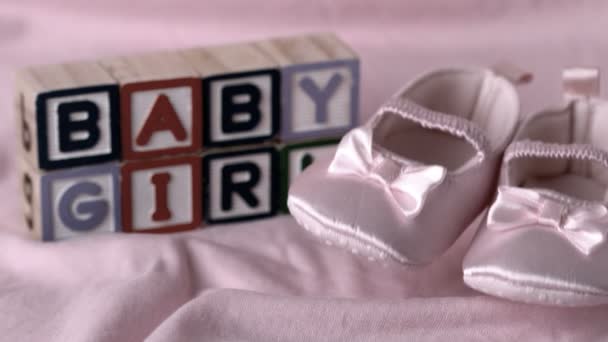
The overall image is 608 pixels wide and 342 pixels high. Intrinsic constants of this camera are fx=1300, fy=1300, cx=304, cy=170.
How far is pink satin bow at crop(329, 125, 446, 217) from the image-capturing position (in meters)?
1.47

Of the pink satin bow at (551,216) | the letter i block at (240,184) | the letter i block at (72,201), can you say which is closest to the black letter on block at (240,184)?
the letter i block at (240,184)

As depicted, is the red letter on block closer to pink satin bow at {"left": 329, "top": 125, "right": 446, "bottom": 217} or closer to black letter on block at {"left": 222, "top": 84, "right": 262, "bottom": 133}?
black letter on block at {"left": 222, "top": 84, "right": 262, "bottom": 133}

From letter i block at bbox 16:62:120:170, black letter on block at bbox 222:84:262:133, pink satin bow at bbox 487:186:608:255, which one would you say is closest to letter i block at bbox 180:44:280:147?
black letter on block at bbox 222:84:262:133

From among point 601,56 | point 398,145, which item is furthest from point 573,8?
point 398,145

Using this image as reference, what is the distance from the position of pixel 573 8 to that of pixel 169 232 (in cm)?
85

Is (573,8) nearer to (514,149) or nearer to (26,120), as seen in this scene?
(514,149)

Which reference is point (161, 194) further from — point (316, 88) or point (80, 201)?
point (316, 88)

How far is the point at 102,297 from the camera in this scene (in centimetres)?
148

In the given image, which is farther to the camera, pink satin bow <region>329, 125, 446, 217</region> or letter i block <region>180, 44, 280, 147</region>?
letter i block <region>180, 44, 280, 147</region>

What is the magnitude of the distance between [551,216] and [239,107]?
0.45 m

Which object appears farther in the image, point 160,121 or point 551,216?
point 160,121

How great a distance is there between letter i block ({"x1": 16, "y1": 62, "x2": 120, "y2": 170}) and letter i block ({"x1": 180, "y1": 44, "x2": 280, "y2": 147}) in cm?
12

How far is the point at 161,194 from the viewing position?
5.47ft

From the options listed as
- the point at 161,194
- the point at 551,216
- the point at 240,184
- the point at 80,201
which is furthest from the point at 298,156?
the point at 551,216
